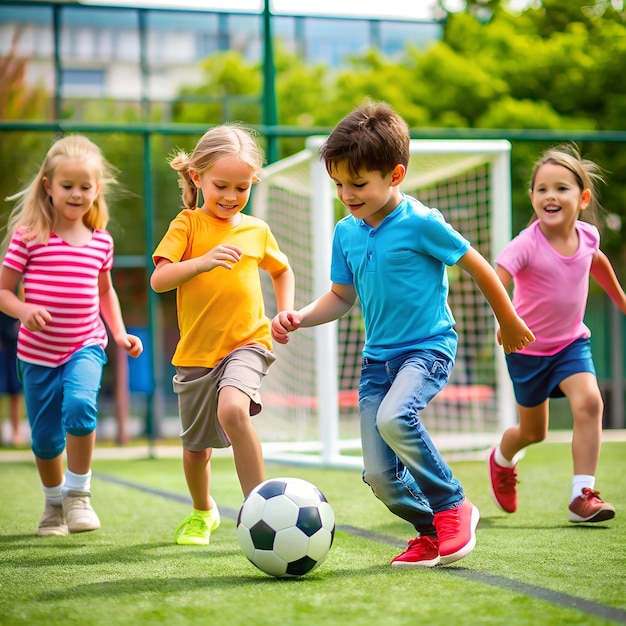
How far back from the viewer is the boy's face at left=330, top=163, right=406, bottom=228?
3.36 metres

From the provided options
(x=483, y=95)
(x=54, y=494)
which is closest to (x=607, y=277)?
(x=54, y=494)

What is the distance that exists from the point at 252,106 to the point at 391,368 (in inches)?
492

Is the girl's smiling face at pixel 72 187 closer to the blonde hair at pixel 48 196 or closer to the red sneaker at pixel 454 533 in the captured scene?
the blonde hair at pixel 48 196

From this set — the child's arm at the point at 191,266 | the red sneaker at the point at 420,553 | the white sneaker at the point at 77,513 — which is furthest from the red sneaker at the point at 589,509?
the white sneaker at the point at 77,513

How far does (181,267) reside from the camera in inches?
142

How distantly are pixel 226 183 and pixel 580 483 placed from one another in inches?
74.1

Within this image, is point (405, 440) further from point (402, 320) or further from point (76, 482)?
point (76, 482)

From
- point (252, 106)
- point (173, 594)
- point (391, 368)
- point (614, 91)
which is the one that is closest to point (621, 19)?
point (614, 91)

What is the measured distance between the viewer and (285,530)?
3.10m

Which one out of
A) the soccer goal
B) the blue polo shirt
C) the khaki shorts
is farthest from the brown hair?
the soccer goal

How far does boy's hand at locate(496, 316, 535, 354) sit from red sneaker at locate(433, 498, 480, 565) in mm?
547

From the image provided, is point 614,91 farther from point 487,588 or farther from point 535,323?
point 487,588

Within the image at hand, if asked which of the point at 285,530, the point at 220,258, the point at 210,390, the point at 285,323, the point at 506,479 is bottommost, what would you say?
the point at 506,479

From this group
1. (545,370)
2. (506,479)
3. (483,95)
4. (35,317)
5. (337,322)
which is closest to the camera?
(35,317)
